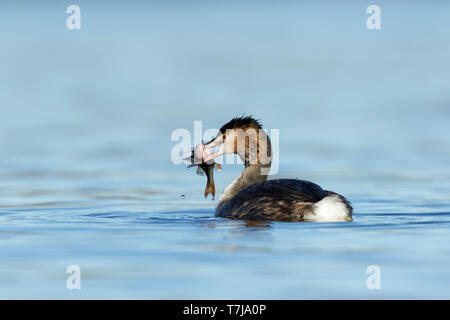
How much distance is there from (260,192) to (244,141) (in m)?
1.13

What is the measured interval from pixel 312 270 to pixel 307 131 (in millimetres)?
11088

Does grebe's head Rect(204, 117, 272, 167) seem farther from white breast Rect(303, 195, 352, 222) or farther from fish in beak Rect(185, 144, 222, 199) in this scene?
white breast Rect(303, 195, 352, 222)

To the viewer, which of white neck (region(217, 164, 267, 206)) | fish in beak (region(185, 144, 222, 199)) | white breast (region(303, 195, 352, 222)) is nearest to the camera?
white breast (region(303, 195, 352, 222))

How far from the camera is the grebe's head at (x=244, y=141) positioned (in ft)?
44.4

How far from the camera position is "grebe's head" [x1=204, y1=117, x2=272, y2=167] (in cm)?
1354

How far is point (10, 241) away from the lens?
11.3 metres

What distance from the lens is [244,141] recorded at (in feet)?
44.7

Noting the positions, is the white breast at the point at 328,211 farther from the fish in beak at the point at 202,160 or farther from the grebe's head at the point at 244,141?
the fish in beak at the point at 202,160

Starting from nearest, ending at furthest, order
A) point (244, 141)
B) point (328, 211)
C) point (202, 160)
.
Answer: point (328, 211) < point (202, 160) < point (244, 141)

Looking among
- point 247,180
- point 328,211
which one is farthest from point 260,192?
point 247,180

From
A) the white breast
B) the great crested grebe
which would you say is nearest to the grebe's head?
the great crested grebe

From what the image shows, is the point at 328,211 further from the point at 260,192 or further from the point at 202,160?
the point at 202,160

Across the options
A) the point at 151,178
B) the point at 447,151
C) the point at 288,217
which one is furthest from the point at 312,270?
the point at 447,151
